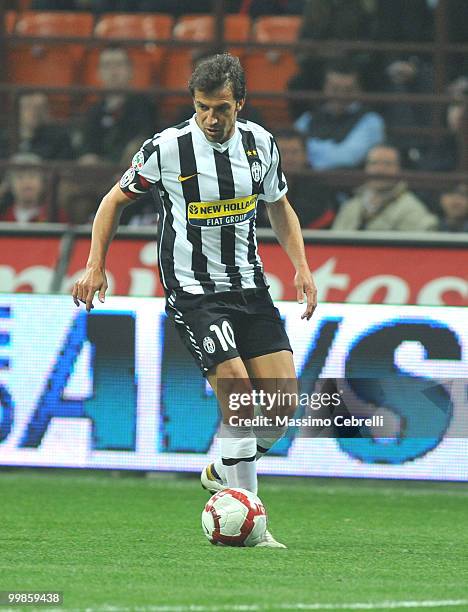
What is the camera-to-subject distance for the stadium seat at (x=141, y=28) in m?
14.2

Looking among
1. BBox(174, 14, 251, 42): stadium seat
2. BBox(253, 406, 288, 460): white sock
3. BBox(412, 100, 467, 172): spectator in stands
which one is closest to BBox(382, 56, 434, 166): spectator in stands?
BBox(412, 100, 467, 172): spectator in stands

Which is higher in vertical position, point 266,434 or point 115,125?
point 115,125

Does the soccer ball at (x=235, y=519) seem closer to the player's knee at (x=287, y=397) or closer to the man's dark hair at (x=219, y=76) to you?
the player's knee at (x=287, y=397)

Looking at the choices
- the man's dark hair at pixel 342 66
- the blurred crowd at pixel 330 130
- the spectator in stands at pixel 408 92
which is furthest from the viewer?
the man's dark hair at pixel 342 66

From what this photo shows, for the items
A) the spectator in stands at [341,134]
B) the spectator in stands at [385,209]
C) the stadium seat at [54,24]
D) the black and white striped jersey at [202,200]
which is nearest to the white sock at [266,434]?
the black and white striped jersey at [202,200]

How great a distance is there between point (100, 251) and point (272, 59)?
7.88 meters

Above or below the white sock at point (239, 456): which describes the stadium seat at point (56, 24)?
above

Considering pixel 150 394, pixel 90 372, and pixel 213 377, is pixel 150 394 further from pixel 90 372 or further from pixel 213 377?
pixel 213 377

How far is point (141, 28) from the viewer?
1436 centimetres

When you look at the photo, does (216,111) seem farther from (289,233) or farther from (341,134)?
(341,134)

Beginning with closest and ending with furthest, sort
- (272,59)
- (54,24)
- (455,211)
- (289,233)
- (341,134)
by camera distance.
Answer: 1. (289,233)
2. (455,211)
3. (341,134)
4. (272,59)
5. (54,24)

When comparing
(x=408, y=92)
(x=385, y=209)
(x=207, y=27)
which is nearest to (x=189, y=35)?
(x=207, y=27)

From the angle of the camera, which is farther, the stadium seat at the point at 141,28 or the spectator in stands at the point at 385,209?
the stadium seat at the point at 141,28

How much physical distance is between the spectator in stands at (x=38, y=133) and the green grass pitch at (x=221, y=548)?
168 inches
